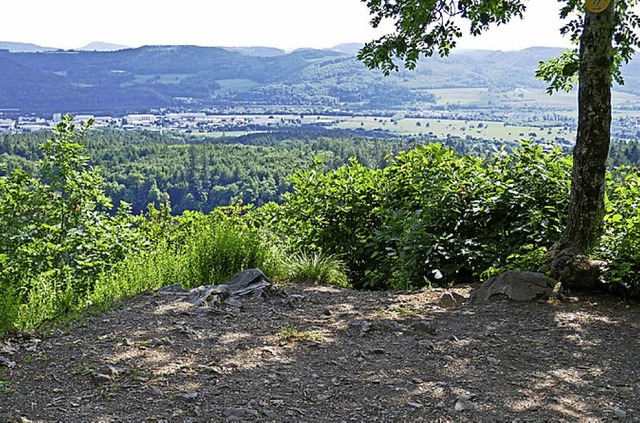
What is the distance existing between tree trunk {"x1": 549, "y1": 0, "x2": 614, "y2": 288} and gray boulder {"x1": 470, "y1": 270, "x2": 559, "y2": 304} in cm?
20

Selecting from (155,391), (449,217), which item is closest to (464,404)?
(155,391)

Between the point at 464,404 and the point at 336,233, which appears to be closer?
the point at 464,404

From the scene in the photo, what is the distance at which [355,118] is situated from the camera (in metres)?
122

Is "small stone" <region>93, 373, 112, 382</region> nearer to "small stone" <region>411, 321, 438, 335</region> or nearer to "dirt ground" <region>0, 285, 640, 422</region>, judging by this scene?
"dirt ground" <region>0, 285, 640, 422</region>

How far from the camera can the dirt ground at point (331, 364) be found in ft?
9.76

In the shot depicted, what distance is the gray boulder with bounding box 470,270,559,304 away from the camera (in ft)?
16.1

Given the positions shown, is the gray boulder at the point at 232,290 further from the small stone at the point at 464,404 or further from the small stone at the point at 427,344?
the small stone at the point at 464,404

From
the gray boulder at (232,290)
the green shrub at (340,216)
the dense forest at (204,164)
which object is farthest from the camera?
the dense forest at (204,164)

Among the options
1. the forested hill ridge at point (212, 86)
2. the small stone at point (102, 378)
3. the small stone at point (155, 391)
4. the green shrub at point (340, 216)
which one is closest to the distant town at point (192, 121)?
the forested hill ridge at point (212, 86)

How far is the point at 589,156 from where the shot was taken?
500 centimetres

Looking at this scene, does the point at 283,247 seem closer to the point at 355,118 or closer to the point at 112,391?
the point at 112,391

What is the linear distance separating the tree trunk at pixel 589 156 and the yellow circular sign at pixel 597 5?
108 mm

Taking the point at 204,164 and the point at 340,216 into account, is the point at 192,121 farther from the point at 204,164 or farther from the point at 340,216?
the point at 340,216

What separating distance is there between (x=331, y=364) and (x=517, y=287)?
2065 mm
